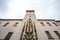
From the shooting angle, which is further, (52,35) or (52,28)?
(52,28)

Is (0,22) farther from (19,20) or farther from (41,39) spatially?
(41,39)

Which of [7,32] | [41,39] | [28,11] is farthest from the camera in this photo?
[28,11]

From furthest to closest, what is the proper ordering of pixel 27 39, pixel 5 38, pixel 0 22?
pixel 0 22 → pixel 5 38 → pixel 27 39

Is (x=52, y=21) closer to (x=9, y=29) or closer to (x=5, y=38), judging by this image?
(x=9, y=29)

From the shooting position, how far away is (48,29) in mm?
24375

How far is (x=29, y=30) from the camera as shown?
55.7 ft

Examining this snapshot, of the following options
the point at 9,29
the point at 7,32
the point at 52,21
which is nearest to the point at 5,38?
the point at 7,32

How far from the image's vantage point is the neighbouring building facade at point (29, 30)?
17605 mm

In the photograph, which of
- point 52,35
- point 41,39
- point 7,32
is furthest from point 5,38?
point 52,35

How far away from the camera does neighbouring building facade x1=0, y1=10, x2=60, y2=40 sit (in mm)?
17605

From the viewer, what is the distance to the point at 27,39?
15.0 m

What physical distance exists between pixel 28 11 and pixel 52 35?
626 inches

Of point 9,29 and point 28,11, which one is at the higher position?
point 28,11

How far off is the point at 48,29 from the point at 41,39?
626 centimetres
